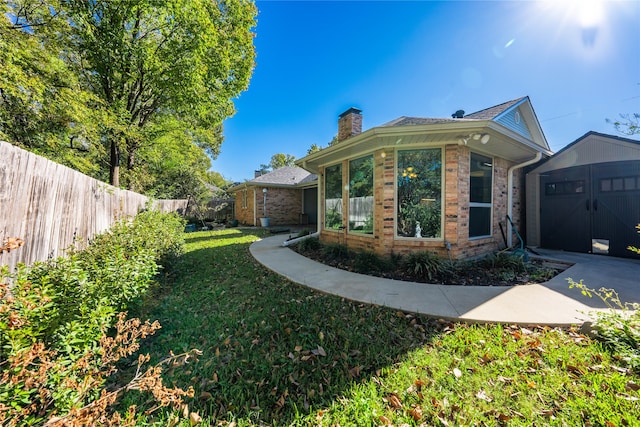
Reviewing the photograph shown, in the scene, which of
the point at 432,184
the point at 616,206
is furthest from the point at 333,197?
the point at 616,206

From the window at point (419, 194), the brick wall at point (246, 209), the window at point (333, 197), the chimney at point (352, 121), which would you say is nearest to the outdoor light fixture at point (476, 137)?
the window at point (419, 194)

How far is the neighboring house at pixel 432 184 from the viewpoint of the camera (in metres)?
4.94

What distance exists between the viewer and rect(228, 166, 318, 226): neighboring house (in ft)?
49.1

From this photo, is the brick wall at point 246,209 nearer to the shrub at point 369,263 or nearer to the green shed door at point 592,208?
the shrub at point 369,263

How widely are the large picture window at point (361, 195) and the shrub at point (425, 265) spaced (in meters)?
1.34

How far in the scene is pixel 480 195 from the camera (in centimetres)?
578

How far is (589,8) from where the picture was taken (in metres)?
5.54

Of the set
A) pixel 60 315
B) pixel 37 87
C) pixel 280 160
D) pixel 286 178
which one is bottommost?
pixel 60 315

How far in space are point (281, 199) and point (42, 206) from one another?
12844 mm

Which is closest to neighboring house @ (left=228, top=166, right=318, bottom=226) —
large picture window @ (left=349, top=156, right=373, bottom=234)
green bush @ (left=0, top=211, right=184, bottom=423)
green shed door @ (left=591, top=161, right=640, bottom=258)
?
large picture window @ (left=349, top=156, right=373, bottom=234)

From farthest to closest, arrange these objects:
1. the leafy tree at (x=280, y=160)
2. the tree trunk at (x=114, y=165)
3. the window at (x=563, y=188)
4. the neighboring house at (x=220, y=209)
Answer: the leafy tree at (x=280, y=160) → the neighboring house at (x=220, y=209) → the tree trunk at (x=114, y=165) → the window at (x=563, y=188)

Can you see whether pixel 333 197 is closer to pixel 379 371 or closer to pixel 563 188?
pixel 379 371

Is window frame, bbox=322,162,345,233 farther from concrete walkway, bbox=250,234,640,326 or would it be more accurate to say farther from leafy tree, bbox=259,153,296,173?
leafy tree, bbox=259,153,296,173

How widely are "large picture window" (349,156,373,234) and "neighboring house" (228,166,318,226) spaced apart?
7917 millimetres
